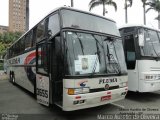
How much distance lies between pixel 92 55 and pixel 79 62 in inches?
20.1

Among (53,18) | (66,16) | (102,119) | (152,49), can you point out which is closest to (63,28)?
(66,16)

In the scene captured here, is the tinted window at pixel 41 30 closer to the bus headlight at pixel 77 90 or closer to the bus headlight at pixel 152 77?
the bus headlight at pixel 77 90

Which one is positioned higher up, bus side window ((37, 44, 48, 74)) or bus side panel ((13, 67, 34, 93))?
bus side window ((37, 44, 48, 74))

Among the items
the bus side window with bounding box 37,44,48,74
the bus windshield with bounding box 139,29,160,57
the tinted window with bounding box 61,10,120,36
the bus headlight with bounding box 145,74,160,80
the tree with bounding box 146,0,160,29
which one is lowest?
the bus headlight with bounding box 145,74,160,80

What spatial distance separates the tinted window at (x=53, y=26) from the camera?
5204 mm

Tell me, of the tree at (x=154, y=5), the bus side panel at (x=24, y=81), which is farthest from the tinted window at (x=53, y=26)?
the tree at (x=154, y=5)

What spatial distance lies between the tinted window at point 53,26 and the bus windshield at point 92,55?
1.93ft

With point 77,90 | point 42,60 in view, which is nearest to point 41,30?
point 42,60

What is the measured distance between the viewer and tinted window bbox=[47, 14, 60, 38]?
205 inches

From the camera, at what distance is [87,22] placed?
545 cm

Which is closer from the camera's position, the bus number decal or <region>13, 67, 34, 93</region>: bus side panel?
the bus number decal

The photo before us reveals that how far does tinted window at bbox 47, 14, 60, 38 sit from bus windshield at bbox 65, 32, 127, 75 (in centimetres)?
59

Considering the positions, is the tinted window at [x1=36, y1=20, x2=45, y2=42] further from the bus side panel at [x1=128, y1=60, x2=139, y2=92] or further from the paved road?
the bus side panel at [x1=128, y1=60, x2=139, y2=92]

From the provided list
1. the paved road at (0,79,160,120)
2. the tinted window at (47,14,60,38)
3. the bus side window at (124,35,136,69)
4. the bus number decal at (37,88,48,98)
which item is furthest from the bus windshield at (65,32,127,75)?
the bus side window at (124,35,136,69)
